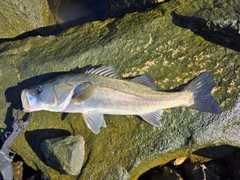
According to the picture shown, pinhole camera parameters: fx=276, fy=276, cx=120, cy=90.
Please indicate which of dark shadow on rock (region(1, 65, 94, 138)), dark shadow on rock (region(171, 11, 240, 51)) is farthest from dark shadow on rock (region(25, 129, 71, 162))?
dark shadow on rock (region(171, 11, 240, 51))

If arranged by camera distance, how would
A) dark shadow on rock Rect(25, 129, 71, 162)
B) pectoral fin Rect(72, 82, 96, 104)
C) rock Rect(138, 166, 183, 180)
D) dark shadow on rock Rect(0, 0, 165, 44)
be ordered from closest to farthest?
1. pectoral fin Rect(72, 82, 96, 104)
2. dark shadow on rock Rect(25, 129, 71, 162)
3. rock Rect(138, 166, 183, 180)
4. dark shadow on rock Rect(0, 0, 165, 44)

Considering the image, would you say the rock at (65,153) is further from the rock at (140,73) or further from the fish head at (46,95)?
the fish head at (46,95)

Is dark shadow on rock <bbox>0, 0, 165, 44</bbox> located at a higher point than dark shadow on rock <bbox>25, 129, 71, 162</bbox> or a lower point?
higher

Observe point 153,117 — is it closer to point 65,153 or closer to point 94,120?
point 94,120

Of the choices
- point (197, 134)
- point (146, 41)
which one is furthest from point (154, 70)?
point (197, 134)

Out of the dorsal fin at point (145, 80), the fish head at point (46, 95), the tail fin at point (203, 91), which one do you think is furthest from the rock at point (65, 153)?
the tail fin at point (203, 91)

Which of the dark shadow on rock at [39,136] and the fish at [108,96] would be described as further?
the dark shadow on rock at [39,136]

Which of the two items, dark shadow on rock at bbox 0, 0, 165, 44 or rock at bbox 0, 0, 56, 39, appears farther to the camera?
dark shadow on rock at bbox 0, 0, 165, 44

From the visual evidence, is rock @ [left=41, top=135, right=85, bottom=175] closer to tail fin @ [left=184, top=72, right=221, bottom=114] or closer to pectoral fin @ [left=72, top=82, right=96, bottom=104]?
pectoral fin @ [left=72, top=82, right=96, bottom=104]
